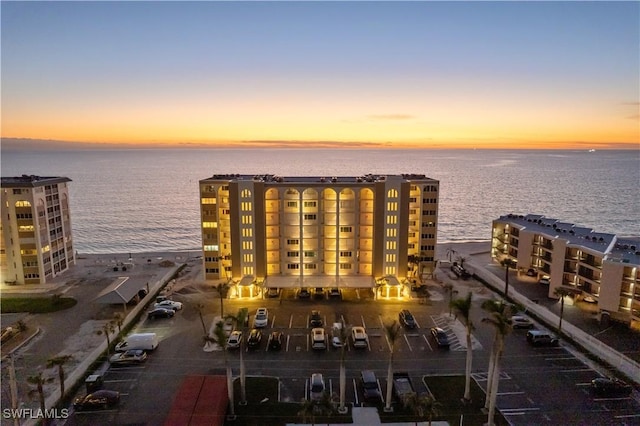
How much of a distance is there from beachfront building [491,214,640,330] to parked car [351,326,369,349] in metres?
28.4

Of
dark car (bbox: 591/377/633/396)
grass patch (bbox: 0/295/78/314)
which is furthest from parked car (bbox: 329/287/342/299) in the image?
grass patch (bbox: 0/295/78/314)

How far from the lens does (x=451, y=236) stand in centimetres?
11488

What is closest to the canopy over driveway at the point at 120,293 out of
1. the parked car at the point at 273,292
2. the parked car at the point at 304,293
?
the parked car at the point at 273,292

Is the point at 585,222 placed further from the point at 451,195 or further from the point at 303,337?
the point at 303,337

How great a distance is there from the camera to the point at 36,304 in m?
53.4

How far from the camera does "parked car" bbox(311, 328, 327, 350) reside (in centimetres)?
4197

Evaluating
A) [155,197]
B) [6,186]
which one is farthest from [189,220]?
[6,186]

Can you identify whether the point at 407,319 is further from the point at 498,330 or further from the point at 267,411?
the point at 267,411

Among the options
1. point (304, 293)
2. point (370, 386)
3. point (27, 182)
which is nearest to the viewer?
point (370, 386)

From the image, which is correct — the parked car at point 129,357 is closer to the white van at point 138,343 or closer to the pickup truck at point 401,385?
the white van at point 138,343

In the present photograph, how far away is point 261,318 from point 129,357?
1483 cm

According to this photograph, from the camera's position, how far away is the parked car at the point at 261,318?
4738cm

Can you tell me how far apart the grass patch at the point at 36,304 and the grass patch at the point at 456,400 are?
155 feet

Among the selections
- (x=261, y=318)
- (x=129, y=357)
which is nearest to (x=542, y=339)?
(x=261, y=318)
